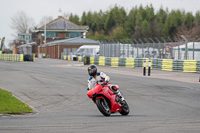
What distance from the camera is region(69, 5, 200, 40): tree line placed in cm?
9969

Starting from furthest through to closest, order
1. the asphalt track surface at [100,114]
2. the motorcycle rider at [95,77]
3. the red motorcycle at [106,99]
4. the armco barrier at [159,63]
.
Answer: the armco barrier at [159,63] → the motorcycle rider at [95,77] → the red motorcycle at [106,99] → the asphalt track surface at [100,114]

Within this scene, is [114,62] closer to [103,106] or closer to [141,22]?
[103,106]

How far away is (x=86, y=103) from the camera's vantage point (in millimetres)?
13844

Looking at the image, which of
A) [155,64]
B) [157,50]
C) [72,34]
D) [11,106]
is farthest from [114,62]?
[72,34]

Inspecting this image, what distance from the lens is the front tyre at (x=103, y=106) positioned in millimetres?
10016

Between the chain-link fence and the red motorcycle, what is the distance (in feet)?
67.0

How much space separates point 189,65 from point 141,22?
3206 inches

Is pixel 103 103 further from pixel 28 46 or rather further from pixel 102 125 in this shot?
pixel 28 46

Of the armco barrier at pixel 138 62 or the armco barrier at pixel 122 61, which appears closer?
the armco barrier at pixel 138 62

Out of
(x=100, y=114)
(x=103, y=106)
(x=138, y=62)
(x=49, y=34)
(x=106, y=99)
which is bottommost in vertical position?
(x=100, y=114)

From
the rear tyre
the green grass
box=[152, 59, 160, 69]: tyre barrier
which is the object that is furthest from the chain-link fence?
the rear tyre

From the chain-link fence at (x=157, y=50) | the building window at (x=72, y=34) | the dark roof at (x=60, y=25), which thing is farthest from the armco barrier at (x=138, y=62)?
the building window at (x=72, y=34)

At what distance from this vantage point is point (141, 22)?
11106cm

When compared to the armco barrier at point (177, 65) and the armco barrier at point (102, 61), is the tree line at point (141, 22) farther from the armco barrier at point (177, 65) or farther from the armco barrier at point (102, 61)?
the armco barrier at point (177, 65)
